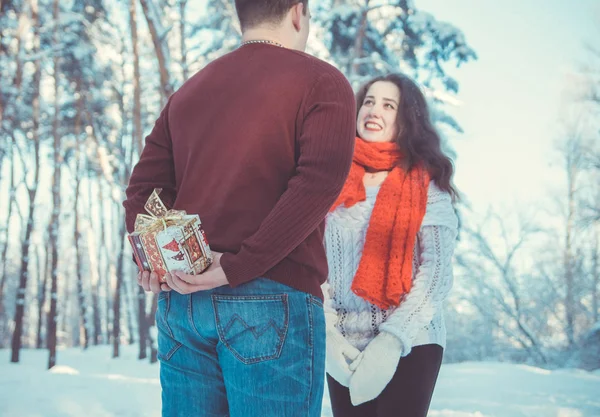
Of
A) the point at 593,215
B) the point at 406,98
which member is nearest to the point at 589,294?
Result: the point at 593,215

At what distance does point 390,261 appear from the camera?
1.68 meters

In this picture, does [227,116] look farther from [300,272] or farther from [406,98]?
[406,98]

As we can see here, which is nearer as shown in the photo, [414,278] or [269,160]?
[269,160]

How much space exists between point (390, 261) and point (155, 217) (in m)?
0.88

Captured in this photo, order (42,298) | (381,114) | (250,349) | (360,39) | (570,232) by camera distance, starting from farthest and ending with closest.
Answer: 1. (42,298)
2. (570,232)
3. (360,39)
4. (381,114)
5. (250,349)

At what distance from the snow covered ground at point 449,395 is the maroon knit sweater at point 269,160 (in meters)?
3.22

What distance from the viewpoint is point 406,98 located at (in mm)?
1907

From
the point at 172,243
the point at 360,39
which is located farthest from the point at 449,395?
the point at 360,39

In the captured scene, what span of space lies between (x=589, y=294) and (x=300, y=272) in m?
11.6

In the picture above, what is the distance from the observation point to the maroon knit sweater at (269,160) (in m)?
0.96

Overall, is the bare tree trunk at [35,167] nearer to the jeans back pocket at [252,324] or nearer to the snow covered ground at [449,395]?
the snow covered ground at [449,395]

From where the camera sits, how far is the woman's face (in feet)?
6.24

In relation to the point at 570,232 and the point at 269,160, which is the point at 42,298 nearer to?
the point at 570,232

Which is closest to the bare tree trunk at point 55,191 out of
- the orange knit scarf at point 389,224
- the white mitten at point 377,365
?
the orange knit scarf at point 389,224
